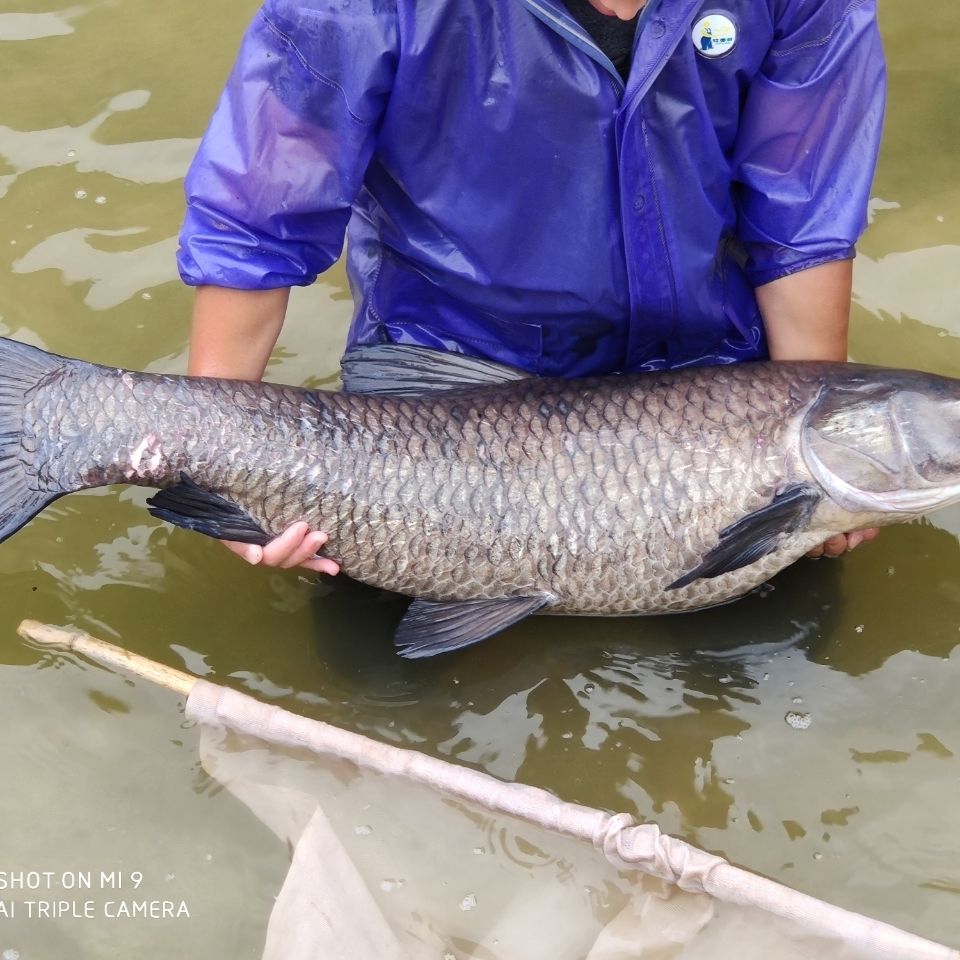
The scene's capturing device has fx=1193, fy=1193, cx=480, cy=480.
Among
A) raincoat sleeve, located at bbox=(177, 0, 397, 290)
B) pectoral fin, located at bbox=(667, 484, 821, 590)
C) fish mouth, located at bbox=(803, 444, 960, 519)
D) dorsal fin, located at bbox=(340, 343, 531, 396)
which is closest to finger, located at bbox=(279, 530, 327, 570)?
dorsal fin, located at bbox=(340, 343, 531, 396)

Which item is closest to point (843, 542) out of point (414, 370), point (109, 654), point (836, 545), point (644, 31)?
point (836, 545)

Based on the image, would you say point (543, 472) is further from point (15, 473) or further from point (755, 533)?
point (15, 473)

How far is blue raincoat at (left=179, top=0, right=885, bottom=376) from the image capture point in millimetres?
2430

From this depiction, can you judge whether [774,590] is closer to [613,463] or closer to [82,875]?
[613,463]

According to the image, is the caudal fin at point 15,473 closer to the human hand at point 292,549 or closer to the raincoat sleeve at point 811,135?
the human hand at point 292,549

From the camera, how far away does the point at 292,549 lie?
262 centimetres

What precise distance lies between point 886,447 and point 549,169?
3.17 ft

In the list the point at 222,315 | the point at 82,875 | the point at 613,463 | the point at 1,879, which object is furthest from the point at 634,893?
the point at 222,315

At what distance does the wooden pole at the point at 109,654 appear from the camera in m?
2.51

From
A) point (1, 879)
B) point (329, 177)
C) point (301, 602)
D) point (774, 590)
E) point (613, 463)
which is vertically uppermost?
point (329, 177)

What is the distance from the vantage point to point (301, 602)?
3.02 meters

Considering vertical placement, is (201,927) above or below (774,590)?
below

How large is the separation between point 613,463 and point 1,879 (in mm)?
1568

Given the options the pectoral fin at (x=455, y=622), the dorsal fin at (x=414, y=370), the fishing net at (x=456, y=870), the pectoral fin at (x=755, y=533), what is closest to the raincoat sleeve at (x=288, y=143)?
the dorsal fin at (x=414, y=370)
